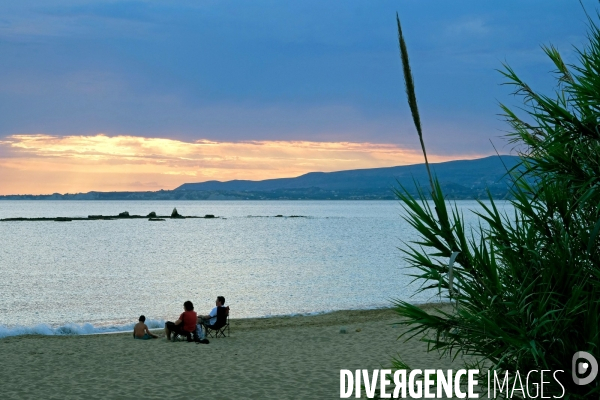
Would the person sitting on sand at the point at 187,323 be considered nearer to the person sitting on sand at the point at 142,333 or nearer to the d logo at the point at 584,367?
the person sitting on sand at the point at 142,333

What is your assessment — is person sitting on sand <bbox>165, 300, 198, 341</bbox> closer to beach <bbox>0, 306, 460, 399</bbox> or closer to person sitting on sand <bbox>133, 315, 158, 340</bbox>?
beach <bbox>0, 306, 460, 399</bbox>

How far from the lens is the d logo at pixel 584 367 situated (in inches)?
152

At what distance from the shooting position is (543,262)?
165 inches

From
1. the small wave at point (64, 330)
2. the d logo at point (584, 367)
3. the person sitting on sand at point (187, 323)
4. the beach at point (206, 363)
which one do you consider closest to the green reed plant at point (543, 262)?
the d logo at point (584, 367)

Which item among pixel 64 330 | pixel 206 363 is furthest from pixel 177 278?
pixel 206 363

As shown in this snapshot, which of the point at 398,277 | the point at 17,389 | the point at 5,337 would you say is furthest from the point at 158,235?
the point at 17,389

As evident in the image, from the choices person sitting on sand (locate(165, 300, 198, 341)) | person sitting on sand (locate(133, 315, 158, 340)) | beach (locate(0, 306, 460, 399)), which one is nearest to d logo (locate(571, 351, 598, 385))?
beach (locate(0, 306, 460, 399))

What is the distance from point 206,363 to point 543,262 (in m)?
10.4

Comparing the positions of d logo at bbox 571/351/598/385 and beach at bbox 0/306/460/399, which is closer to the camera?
d logo at bbox 571/351/598/385

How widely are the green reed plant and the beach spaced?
6.53 meters

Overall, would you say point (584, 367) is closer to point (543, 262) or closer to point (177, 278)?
point (543, 262)

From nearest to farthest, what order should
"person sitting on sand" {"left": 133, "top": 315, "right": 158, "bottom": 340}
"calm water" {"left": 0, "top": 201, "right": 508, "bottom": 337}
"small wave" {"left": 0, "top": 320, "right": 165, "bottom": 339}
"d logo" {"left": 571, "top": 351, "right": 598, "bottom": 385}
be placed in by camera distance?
"d logo" {"left": 571, "top": 351, "right": 598, "bottom": 385}
"person sitting on sand" {"left": 133, "top": 315, "right": 158, "bottom": 340}
"small wave" {"left": 0, "top": 320, "right": 165, "bottom": 339}
"calm water" {"left": 0, "top": 201, "right": 508, "bottom": 337}

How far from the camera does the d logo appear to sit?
12.7ft

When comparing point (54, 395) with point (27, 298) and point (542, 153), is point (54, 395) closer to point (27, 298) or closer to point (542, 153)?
point (542, 153)
